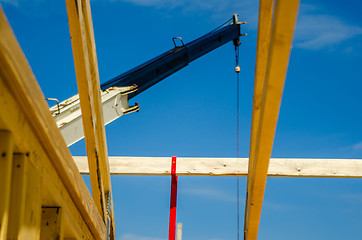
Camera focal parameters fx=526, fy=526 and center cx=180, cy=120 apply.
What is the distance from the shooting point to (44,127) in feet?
7.04

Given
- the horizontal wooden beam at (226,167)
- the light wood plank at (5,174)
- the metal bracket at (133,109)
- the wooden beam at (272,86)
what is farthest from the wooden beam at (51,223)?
the metal bracket at (133,109)

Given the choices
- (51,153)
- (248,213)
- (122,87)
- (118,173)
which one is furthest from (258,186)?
(122,87)

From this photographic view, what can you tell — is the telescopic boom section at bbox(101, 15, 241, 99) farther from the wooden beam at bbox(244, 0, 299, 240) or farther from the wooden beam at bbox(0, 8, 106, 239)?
the wooden beam at bbox(0, 8, 106, 239)

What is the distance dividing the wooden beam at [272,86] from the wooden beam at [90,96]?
1084mm

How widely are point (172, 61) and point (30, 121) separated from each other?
6.35 meters

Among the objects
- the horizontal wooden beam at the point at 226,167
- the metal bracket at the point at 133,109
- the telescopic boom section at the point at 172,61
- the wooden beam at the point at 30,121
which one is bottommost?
the wooden beam at the point at 30,121

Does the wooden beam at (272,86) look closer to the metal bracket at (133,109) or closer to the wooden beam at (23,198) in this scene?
the wooden beam at (23,198)

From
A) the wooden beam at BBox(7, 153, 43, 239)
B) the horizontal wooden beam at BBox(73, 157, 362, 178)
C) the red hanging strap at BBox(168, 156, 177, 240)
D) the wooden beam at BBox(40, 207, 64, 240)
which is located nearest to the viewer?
the wooden beam at BBox(7, 153, 43, 239)

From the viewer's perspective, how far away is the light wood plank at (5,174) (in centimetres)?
194

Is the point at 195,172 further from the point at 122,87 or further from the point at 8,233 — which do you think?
the point at 8,233

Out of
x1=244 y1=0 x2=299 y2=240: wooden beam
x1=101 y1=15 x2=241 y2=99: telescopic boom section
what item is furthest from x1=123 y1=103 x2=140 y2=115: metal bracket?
x1=244 y1=0 x2=299 y2=240: wooden beam

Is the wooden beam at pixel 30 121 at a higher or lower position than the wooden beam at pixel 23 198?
higher

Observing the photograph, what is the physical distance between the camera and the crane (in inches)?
229

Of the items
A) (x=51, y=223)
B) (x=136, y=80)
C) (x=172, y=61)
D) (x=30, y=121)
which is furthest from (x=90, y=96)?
(x=172, y=61)
